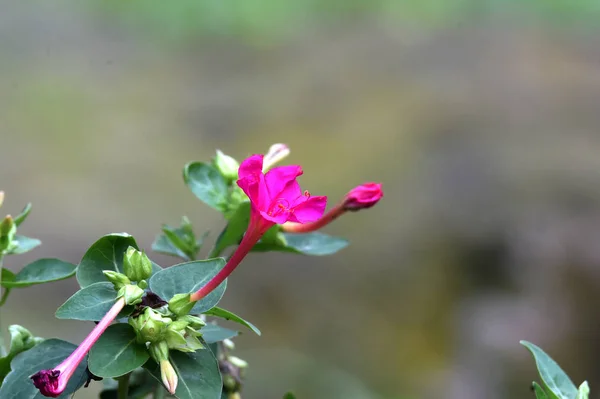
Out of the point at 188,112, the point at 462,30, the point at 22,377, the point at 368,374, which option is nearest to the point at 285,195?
the point at 22,377

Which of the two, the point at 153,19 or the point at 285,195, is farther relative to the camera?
the point at 153,19

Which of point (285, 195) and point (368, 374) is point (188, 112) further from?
point (285, 195)

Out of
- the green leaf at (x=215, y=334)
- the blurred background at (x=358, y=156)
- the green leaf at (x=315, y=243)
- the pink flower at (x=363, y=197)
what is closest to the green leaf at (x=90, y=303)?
the green leaf at (x=215, y=334)

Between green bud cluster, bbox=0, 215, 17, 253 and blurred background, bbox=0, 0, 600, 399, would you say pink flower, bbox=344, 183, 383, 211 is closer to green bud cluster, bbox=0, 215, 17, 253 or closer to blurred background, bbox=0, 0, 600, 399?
green bud cluster, bbox=0, 215, 17, 253

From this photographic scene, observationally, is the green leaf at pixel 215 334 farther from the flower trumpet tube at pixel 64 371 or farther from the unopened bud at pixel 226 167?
the unopened bud at pixel 226 167

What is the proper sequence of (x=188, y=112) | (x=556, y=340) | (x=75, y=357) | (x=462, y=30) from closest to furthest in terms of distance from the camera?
1. (x=75, y=357)
2. (x=556, y=340)
3. (x=188, y=112)
4. (x=462, y=30)

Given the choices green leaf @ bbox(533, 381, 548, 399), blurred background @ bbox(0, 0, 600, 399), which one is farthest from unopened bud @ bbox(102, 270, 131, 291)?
blurred background @ bbox(0, 0, 600, 399)

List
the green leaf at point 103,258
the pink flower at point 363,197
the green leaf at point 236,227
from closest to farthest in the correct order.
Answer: the green leaf at point 103,258
the green leaf at point 236,227
the pink flower at point 363,197

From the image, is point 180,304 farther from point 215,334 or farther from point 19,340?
Result: point 19,340
